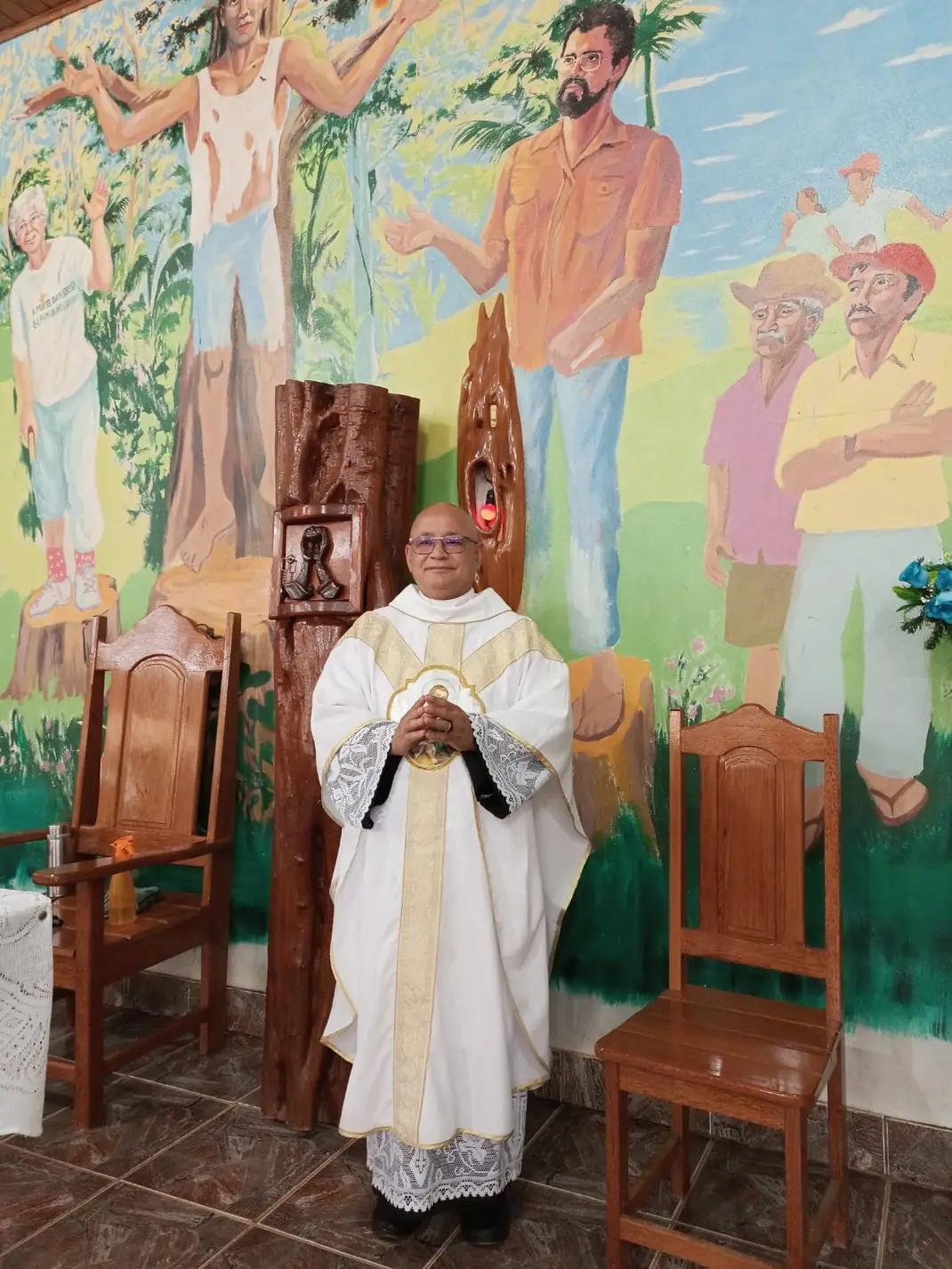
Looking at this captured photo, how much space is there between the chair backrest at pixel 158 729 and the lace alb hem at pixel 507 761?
1500 mm

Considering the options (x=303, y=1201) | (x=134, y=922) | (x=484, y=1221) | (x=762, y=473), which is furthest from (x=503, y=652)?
(x=134, y=922)

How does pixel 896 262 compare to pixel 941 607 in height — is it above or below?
above

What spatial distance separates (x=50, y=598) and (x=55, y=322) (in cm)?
123

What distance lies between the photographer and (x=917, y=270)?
111 inches

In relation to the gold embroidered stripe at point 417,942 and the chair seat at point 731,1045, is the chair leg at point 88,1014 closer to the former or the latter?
the gold embroidered stripe at point 417,942

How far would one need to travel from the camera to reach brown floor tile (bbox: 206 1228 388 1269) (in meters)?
2.34

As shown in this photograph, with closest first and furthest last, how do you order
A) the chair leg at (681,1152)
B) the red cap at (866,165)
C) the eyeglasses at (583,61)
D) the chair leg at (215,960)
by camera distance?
1. the chair leg at (681,1152)
2. the red cap at (866,165)
3. the eyeglasses at (583,61)
4. the chair leg at (215,960)

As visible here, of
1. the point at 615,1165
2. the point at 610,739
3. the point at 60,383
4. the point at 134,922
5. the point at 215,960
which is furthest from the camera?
the point at 60,383

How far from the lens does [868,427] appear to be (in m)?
2.86

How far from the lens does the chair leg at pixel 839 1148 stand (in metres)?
2.43

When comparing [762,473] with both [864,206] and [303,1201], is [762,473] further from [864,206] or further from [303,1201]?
[303,1201]

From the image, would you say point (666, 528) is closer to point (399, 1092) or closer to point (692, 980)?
point (692, 980)

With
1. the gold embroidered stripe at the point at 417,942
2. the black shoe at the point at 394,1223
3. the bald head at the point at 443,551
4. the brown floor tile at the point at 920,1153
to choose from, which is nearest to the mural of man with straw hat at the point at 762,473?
the bald head at the point at 443,551

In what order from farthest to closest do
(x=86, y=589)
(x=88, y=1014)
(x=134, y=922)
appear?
(x=86, y=589) → (x=134, y=922) → (x=88, y=1014)
